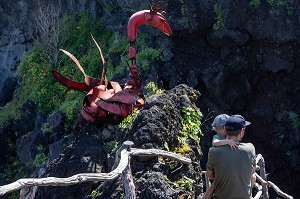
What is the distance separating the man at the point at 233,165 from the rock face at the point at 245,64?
905 centimetres

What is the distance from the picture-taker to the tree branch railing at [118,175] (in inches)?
154

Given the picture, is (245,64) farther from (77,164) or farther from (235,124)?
(235,124)

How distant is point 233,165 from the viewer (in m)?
4.05

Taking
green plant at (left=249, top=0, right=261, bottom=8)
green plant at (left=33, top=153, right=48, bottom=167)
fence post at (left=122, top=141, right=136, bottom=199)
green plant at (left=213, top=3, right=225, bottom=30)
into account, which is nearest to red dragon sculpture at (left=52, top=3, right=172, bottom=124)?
fence post at (left=122, top=141, right=136, bottom=199)

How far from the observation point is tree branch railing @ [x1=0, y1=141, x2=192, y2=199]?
391cm

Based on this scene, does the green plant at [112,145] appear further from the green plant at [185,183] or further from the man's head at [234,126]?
the man's head at [234,126]

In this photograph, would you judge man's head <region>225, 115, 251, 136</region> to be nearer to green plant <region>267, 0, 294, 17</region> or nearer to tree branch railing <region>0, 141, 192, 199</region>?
tree branch railing <region>0, 141, 192, 199</region>

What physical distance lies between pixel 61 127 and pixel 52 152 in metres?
1.18

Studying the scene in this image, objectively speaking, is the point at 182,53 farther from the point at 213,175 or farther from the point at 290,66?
the point at 213,175

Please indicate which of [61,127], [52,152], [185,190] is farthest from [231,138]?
[61,127]

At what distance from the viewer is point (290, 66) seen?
46.8 ft

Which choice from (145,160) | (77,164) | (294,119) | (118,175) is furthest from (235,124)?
(294,119)

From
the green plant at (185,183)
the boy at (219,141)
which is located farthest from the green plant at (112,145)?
the boy at (219,141)

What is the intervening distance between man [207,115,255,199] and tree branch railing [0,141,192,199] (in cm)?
90
